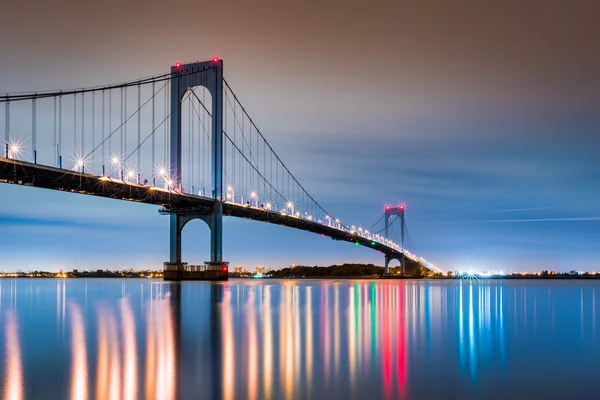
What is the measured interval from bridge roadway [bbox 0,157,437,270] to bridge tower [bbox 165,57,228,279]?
1.11 meters

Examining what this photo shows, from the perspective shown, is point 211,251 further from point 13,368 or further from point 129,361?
point 13,368

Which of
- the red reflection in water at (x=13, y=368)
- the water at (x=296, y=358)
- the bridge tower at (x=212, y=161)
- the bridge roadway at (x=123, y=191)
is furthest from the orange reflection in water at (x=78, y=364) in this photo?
the bridge tower at (x=212, y=161)

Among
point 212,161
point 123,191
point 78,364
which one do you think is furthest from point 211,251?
point 78,364

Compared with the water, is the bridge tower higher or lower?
higher

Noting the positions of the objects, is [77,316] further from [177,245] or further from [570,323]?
[177,245]

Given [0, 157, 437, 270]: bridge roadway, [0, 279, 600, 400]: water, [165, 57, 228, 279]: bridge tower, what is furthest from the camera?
[165, 57, 228, 279]: bridge tower

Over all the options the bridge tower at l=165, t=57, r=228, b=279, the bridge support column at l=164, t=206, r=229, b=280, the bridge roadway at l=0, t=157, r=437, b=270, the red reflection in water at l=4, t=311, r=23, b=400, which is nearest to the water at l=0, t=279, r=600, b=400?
the red reflection in water at l=4, t=311, r=23, b=400

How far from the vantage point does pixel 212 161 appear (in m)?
57.2

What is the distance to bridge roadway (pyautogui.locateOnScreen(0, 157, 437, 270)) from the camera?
38.6m

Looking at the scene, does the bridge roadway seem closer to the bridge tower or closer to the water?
the bridge tower

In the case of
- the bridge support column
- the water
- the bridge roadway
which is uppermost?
the bridge roadway

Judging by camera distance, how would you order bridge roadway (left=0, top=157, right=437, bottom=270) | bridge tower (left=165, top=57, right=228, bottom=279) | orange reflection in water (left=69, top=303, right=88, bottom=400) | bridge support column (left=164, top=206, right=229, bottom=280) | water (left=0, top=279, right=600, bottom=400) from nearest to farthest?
orange reflection in water (left=69, top=303, right=88, bottom=400) → water (left=0, top=279, right=600, bottom=400) → bridge roadway (left=0, top=157, right=437, bottom=270) → bridge support column (left=164, top=206, right=229, bottom=280) → bridge tower (left=165, top=57, right=228, bottom=279)

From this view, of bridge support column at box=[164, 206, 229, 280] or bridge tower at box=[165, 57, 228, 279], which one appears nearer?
bridge support column at box=[164, 206, 229, 280]

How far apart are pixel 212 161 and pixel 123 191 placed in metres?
9.90
